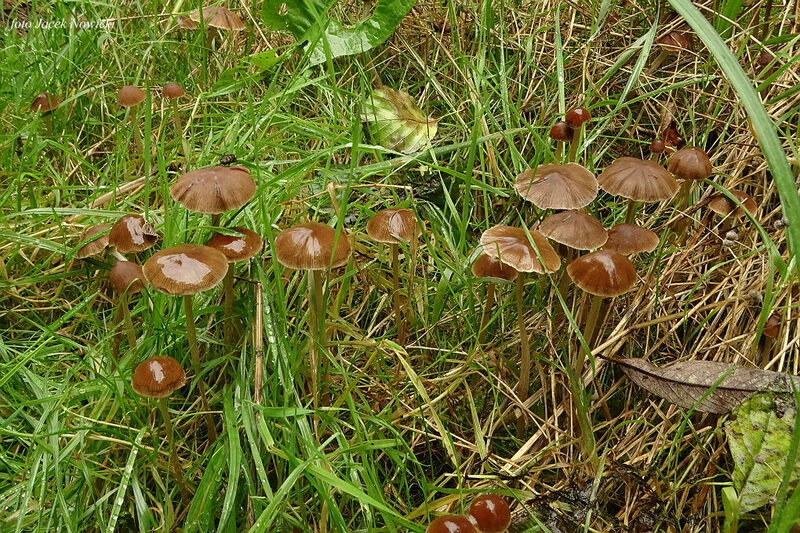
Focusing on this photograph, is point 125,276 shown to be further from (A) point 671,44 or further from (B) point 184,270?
(A) point 671,44

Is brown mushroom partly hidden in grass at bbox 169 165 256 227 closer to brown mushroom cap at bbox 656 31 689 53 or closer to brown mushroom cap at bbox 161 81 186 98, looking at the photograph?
brown mushroom cap at bbox 161 81 186 98

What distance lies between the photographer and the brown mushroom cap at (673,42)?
3.01 metres

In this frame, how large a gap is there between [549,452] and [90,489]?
1.41 metres

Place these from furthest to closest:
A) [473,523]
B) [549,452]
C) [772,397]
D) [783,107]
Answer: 1. [783,107]
2. [549,452]
3. [772,397]
4. [473,523]

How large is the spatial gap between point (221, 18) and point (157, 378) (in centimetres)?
246

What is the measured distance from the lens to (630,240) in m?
2.19

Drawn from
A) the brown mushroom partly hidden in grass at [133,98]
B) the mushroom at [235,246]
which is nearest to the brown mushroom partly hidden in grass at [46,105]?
the brown mushroom partly hidden in grass at [133,98]

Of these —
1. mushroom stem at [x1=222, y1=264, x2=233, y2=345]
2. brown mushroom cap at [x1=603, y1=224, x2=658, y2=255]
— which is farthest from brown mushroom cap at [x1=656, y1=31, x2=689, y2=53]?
mushroom stem at [x1=222, y1=264, x2=233, y2=345]

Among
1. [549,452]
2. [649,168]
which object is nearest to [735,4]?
[649,168]

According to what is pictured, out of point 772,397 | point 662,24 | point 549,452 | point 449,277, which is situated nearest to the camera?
point 772,397

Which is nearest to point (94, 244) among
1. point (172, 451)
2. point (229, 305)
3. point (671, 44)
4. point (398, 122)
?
point (229, 305)

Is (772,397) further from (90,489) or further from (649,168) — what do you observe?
(90,489)

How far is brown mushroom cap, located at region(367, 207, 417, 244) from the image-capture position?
7.44 ft

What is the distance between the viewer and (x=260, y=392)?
217 centimetres
